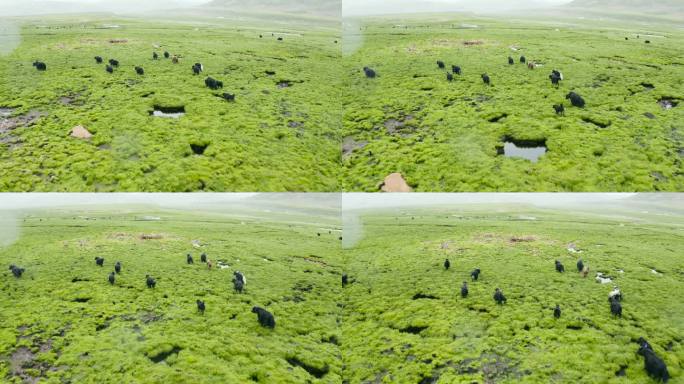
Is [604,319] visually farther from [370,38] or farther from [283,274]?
[370,38]

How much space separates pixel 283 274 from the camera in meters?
38.2

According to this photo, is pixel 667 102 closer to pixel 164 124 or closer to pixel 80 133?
pixel 164 124

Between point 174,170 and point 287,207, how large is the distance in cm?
4456

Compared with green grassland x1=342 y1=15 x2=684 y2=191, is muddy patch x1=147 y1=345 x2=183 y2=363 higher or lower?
lower

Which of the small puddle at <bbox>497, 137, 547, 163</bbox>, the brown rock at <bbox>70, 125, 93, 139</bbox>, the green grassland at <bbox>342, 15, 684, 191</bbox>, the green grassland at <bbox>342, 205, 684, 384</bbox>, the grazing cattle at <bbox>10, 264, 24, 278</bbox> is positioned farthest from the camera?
the brown rock at <bbox>70, 125, 93, 139</bbox>

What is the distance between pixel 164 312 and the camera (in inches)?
1189

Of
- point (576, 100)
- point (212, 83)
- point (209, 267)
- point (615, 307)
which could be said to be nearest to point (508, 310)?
point (615, 307)

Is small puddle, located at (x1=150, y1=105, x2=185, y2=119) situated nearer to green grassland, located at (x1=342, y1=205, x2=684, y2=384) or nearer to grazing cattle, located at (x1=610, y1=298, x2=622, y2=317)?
green grassland, located at (x1=342, y1=205, x2=684, y2=384)

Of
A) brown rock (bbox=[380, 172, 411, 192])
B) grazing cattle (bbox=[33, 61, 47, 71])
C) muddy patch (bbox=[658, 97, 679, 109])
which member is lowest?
brown rock (bbox=[380, 172, 411, 192])

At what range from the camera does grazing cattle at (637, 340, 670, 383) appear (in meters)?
23.0

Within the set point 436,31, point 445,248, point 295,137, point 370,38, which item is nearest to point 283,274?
point 295,137

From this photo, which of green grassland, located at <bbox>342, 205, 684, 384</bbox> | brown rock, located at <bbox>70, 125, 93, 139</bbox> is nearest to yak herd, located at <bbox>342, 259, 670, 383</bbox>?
green grassland, located at <bbox>342, 205, 684, 384</bbox>

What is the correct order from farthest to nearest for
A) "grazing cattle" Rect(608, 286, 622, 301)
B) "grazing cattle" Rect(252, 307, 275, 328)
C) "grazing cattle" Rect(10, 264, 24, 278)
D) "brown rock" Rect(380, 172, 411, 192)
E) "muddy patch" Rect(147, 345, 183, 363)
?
"grazing cattle" Rect(10, 264, 24, 278)
"brown rock" Rect(380, 172, 411, 192)
"grazing cattle" Rect(608, 286, 622, 301)
"grazing cattle" Rect(252, 307, 275, 328)
"muddy patch" Rect(147, 345, 183, 363)

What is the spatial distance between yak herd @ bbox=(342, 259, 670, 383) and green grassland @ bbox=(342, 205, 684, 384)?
44 centimetres
